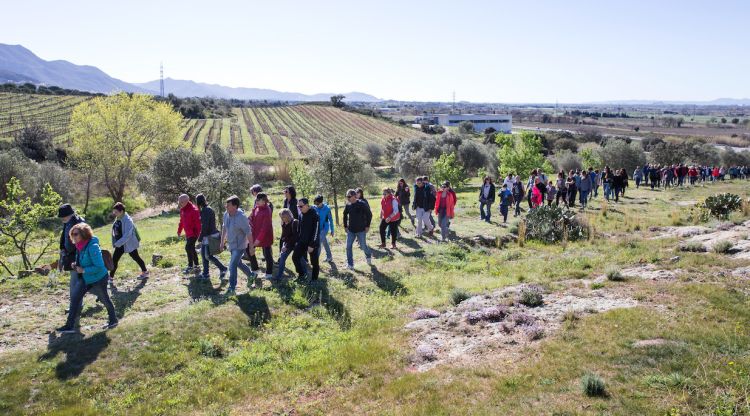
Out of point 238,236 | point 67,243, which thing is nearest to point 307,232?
point 238,236

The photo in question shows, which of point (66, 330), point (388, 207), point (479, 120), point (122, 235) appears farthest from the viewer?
point (479, 120)

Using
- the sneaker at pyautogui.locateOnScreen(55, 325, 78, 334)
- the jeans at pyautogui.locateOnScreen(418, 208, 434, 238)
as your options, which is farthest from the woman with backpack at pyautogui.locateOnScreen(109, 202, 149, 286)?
the jeans at pyautogui.locateOnScreen(418, 208, 434, 238)

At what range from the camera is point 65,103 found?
100438 mm

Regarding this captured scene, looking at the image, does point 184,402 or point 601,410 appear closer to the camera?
point 601,410

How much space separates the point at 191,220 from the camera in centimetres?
1255

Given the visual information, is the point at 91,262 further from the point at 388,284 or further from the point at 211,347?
the point at 388,284

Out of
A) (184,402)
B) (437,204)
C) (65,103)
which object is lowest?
(184,402)

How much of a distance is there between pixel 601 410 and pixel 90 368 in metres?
7.57

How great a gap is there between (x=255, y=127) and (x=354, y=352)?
333 ft

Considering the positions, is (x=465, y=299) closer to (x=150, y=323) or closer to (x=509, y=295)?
(x=509, y=295)

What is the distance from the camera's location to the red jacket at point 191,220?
40.9ft

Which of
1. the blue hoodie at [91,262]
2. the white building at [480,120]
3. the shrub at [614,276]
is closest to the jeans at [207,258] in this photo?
the blue hoodie at [91,262]

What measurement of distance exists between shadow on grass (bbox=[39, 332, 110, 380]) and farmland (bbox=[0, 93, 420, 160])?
5049 centimetres

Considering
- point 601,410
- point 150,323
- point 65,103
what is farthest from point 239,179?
point 65,103
